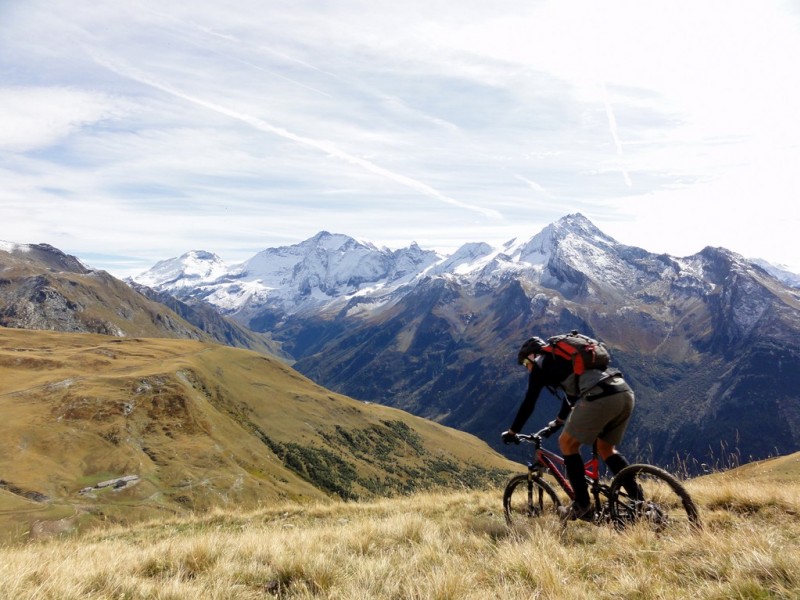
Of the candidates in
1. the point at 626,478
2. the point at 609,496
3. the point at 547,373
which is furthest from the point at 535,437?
the point at 626,478

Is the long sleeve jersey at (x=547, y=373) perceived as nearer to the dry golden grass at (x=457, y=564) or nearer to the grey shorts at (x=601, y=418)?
the grey shorts at (x=601, y=418)

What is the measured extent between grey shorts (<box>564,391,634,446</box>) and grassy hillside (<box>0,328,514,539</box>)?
15628mm

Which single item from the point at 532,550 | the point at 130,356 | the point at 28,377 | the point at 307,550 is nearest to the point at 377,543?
the point at 307,550

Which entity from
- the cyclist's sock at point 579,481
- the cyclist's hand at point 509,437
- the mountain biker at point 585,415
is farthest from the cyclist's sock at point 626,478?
the cyclist's hand at point 509,437

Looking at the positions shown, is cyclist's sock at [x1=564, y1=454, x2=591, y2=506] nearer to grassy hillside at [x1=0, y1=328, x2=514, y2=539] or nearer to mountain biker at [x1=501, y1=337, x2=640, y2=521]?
mountain biker at [x1=501, y1=337, x2=640, y2=521]

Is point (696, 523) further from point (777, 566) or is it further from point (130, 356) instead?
point (130, 356)

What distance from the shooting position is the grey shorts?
8.01 meters

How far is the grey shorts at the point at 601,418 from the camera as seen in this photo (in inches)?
315

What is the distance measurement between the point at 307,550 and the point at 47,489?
7897cm

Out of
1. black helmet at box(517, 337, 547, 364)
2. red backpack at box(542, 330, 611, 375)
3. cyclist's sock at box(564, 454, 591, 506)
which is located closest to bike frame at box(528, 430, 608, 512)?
cyclist's sock at box(564, 454, 591, 506)

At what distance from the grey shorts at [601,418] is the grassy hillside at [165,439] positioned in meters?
15.6

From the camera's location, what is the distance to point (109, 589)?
5.56m

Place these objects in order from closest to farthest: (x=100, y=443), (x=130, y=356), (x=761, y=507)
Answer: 1. (x=761, y=507)
2. (x=100, y=443)
3. (x=130, y=356)

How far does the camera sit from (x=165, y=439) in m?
96.9
